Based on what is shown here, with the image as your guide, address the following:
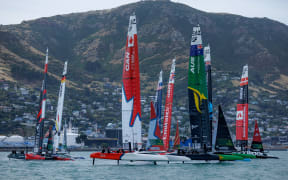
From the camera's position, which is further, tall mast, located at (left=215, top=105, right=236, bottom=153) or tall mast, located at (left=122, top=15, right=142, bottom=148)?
tall mast, located at (left=215, top=105, right=236, bottom=153)

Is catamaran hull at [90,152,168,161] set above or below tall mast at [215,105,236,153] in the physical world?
below

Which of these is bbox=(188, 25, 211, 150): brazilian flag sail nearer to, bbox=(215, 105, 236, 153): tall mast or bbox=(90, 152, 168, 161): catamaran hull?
bbox=(215, 105, 236, 153): tall mast

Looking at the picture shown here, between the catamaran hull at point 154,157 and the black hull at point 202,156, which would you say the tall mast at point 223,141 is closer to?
the catamaran hull at point 154,157

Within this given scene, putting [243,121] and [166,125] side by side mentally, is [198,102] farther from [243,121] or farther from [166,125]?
[243,121]

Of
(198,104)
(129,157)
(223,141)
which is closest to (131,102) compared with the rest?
(129,157)

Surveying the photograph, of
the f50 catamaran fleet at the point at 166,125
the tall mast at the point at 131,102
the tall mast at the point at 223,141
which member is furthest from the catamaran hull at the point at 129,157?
the tall mast at the point at 223,141

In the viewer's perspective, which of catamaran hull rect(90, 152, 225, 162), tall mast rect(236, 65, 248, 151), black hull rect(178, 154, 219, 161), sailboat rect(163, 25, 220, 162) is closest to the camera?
catamaran hull rect(90, 152, 225, 162)

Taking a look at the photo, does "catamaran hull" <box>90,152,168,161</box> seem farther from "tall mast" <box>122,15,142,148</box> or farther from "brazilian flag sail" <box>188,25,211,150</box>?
"brazilian flag sail" <box>188,25,211,150</box>

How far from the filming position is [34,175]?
47.2 metres

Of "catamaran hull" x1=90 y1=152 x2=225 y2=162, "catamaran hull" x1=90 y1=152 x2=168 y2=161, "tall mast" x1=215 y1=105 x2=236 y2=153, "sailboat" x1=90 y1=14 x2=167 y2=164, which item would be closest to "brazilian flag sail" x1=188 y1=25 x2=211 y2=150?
"catamaran hull" x1=90 y1=152 x2=225 y2=162

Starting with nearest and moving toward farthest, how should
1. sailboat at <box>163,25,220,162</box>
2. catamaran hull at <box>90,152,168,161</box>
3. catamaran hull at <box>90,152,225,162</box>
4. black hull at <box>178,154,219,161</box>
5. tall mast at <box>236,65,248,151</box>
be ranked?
catamaran hull at <box>90,152,168,161</box> → catamaran hull at <box>90,152,225,162</box> → black hull at <box>178,154,219,161</box> → sailboat at <box>163,25,220,162</box> → tall mast at <box>236,65,248,151</box>

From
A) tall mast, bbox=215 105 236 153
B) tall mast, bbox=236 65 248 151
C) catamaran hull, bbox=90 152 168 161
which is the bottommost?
catamaran hull, bbox=90 152 168 161

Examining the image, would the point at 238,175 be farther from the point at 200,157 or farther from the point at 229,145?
the point at 229,145

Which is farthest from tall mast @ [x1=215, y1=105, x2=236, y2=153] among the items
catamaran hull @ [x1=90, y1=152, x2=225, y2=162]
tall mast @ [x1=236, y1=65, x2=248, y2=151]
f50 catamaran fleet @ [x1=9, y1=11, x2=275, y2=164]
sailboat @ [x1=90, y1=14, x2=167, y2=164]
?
tall mast @ [x1=236, y1=65, x2=248, y2=151]
